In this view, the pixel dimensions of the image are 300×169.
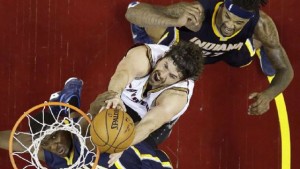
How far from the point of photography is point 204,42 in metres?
4.03

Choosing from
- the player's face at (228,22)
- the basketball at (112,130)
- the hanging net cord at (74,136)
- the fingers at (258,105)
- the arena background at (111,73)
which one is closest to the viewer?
the basketball at (112,130)

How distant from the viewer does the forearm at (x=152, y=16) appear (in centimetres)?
358

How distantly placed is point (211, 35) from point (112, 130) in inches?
53.7

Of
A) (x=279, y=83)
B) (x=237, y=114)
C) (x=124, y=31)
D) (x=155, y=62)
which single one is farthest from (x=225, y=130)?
(x=155, y=62)

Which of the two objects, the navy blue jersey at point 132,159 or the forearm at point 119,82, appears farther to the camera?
the navy blue jersey at point 132,159

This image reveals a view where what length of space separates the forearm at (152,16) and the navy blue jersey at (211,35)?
0.29m

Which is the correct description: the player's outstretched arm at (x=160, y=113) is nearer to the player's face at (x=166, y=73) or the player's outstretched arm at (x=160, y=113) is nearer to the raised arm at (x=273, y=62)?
the player's face at (x=166, y=73)

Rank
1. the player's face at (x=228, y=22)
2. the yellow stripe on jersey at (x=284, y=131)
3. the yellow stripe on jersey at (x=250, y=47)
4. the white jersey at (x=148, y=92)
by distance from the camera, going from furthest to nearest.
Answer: the yellow stripe on jersey at (x=284, y=131) < the yellow stripe on jersey at (x=250, y=47) < the player's face at (x=228, y=22) < the white jersey at (x=148, y=92)

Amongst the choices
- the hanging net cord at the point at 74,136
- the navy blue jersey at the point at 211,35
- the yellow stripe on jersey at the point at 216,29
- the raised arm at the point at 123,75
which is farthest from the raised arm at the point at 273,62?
the hanging net cord at the point at 74,136

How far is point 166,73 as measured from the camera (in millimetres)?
3416

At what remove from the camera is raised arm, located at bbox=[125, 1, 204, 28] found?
11.1ft

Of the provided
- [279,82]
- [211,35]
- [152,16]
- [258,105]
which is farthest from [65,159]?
[279,82]

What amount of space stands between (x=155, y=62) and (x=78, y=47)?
54.3 inches

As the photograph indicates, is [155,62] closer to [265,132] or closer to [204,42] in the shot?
[204,42]
